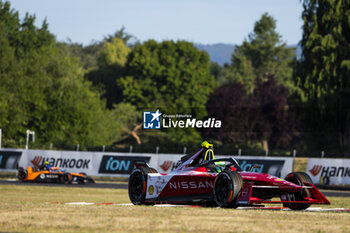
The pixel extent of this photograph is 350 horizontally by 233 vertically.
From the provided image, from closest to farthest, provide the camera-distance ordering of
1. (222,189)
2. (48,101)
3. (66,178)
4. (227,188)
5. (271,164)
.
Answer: (227,188) → (222,189) → (66,178) → (271,164) → (48,101)

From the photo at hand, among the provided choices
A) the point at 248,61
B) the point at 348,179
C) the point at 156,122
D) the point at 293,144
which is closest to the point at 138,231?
the point at 348,179

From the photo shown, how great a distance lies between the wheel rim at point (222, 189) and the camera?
13.5 meters

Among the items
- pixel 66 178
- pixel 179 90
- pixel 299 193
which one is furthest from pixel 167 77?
pixel 299 193

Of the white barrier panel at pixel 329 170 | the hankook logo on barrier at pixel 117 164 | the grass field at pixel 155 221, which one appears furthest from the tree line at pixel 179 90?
the grass field at pixel 155 221

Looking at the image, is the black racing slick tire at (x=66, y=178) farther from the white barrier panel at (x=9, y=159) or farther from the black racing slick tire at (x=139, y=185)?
the black racing slick tire at (x=139, y=185)

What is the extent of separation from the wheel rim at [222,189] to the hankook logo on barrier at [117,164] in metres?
24.9

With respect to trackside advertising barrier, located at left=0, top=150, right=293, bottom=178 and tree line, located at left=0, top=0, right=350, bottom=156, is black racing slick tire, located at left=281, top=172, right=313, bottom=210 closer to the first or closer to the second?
trackside advertising barrier, located at left=0, top=150, right=293, bottom=178

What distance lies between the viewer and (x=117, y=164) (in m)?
39.1

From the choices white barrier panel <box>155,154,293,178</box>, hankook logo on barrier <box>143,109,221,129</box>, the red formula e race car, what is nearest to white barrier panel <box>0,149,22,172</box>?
white barrier panel <box>155,154,293,178</box>

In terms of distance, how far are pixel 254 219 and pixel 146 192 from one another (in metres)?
5.08

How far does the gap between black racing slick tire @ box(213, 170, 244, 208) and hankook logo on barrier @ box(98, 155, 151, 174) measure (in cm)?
2490

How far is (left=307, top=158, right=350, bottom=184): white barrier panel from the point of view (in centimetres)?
3275

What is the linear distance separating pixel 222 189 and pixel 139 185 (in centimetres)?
304

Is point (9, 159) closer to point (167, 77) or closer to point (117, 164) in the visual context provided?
point (117, 164)
